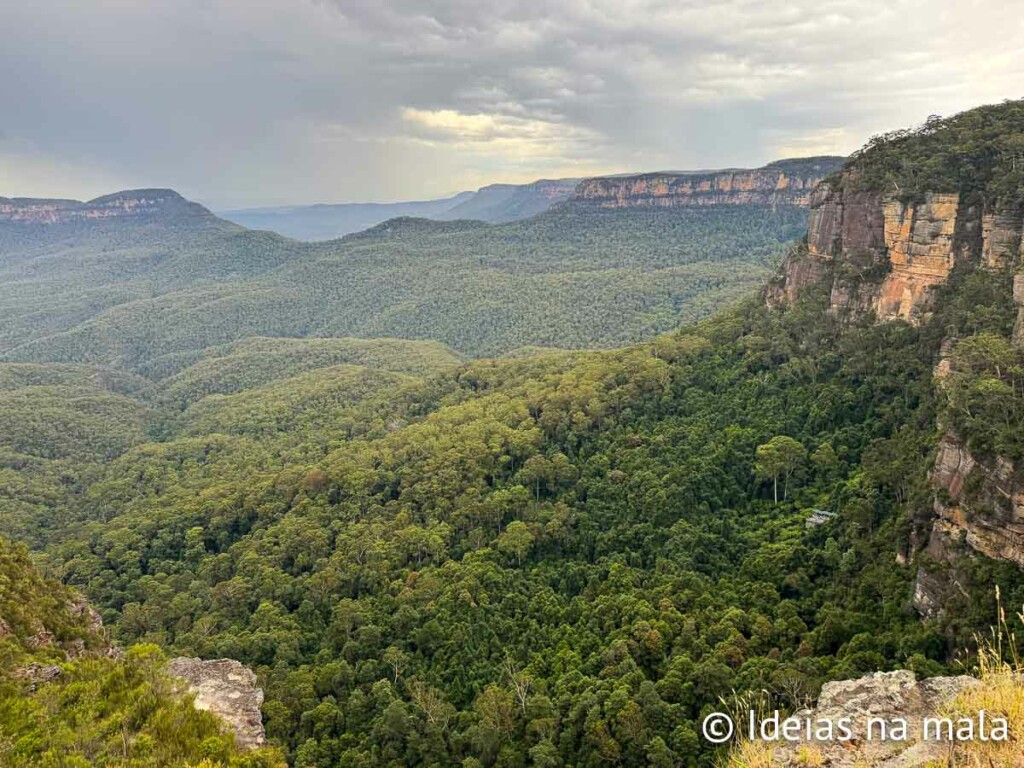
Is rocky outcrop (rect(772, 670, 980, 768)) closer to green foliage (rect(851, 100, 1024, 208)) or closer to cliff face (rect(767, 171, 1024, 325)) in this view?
cliff face (rect(767, 171, 1024, 325))

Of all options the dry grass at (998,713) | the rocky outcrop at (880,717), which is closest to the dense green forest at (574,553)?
the rocky outcrop at (880,717)

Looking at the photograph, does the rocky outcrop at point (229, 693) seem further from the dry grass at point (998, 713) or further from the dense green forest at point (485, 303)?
the dense green forest at point (485, 303)

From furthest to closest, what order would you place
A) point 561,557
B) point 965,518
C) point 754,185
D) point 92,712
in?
point 754,185, point 561,557, point 965,518, point 92,712

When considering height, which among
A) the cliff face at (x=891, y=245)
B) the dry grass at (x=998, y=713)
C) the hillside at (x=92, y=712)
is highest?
the cliff face at (x=891, y=245)

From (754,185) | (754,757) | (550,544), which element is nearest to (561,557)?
(550,544)

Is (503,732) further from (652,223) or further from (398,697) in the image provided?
(652,223)

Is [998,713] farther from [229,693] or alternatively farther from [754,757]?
[229,693]
